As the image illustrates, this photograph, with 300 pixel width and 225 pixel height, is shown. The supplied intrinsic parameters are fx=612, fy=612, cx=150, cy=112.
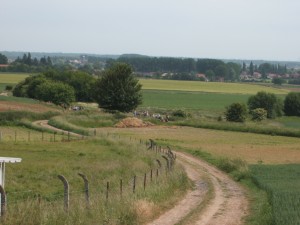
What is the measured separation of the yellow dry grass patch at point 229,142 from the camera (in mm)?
51156

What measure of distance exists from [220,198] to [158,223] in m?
7.66

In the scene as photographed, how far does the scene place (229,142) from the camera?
207ft

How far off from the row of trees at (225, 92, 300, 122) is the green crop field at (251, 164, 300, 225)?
50792mm

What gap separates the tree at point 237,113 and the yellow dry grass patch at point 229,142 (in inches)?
652

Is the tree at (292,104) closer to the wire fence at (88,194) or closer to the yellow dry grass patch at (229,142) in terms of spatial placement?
the yellow dry grass patch at (229,142)

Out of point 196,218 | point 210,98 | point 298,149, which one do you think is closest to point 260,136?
point 298,149

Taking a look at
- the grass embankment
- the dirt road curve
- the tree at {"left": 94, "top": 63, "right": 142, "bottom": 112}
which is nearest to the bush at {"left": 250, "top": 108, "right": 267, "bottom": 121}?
the tree at {"left": 94, "top": 63, "right": 142, "bottom": 112}

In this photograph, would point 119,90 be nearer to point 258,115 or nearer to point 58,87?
point 58,87

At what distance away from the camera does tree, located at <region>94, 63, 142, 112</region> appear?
8438cm

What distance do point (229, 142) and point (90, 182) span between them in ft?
114

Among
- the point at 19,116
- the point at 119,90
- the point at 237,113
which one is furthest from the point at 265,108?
the point at 19,116

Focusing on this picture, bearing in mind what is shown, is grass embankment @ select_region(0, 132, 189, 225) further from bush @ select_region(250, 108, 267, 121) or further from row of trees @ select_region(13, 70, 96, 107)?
bush @ select_region(250, 108, 267, 121)

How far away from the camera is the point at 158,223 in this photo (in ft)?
69.7

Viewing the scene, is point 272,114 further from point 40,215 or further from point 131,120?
point 40,215
